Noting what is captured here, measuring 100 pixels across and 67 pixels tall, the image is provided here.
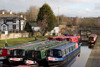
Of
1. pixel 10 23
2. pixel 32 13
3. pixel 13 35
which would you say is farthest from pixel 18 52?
→ pixel 32 13

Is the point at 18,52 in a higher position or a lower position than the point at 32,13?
lower

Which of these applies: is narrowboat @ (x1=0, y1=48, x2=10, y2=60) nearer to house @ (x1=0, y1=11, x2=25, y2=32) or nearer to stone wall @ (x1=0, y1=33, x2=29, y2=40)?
stone wall @ (x1=0, y1=33, x2=29, y2=40)

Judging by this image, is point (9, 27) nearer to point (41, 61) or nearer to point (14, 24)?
point (14, 24)

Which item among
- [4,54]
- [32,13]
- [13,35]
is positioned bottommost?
[4,54]

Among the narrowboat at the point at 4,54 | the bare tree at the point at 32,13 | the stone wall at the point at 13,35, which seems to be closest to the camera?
the narrowboat at the point at 4,54

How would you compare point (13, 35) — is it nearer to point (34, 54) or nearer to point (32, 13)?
point (34, 54)

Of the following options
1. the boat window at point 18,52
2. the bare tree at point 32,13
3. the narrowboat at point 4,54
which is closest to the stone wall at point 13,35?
the narrowboat at point 4,54

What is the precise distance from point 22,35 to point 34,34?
6407 millimetres

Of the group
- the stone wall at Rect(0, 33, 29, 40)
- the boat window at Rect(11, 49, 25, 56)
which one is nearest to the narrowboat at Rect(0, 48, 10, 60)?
the boat window at Rect(11, 49, 25, 56)

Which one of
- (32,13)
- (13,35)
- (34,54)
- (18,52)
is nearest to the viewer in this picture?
(34,54)

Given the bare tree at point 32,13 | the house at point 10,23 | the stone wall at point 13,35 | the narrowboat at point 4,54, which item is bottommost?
the narrowboat at point 4,54

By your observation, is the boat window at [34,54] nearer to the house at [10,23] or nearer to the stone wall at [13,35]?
the stone wall at [13,35]


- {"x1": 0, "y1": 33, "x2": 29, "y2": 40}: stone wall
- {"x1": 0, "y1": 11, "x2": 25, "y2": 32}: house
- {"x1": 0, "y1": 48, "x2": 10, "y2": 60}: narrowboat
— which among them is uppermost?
{"x1": 0, "y1": 11, "x2": 25, "y2": 32}: house

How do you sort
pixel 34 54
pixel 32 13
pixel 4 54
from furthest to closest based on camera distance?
pixel 32 13 < pixel 4 54 < pixel 34 54
